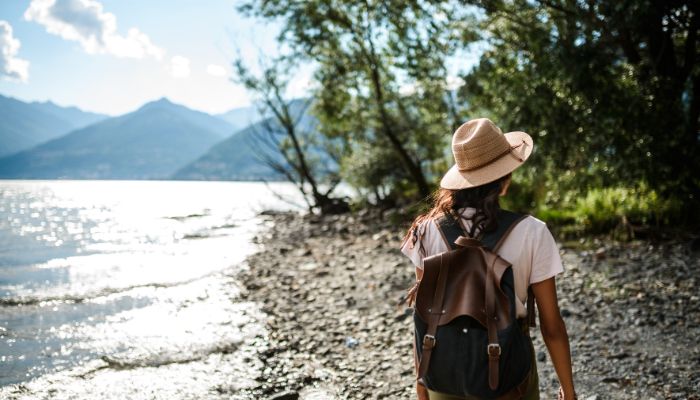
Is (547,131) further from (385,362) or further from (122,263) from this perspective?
(122,263)

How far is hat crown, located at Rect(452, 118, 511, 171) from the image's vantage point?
2.50 meters

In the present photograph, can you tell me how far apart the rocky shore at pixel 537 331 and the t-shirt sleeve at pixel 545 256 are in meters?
3.77

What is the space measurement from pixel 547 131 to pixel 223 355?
8.63 metres

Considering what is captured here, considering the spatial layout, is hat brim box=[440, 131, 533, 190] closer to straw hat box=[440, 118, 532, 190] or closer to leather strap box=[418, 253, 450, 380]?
straw hat box=[440, 118, 532, 190]

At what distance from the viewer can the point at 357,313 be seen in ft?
30.6

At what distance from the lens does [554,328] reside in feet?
8.09

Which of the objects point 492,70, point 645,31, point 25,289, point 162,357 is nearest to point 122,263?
point 25,289

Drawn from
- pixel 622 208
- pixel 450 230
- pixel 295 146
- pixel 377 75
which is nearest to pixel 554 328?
pixel 450 230

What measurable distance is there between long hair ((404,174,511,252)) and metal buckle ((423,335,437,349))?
1.71 feet

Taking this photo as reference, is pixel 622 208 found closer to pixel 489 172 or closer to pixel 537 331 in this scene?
pixel 537 331

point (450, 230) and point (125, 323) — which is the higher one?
point (450, 230)

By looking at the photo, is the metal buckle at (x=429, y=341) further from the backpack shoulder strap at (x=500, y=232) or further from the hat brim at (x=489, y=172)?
the hat brim at (x=489, y=172)

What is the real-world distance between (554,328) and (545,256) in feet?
1.37

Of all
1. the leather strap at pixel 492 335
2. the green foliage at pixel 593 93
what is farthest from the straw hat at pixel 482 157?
the green foliage at pixel 593 93
